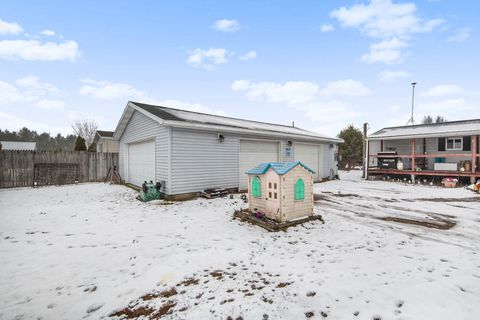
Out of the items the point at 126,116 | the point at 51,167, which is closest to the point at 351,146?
the point at 126,116

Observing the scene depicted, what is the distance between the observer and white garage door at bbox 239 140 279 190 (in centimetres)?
1121

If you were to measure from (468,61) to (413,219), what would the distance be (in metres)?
13.0

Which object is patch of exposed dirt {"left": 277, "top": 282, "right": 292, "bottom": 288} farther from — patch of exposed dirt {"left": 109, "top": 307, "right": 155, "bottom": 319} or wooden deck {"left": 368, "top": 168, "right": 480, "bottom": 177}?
wooden deck {"left": 368, "top": 168, "right": 480, "bottom": 177}

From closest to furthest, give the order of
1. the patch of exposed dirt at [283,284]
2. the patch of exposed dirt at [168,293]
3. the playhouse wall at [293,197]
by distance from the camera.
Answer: the patch of exposed dirt at [168,293] < the patch of exposed dirt at [283,284] < the playhouse wall at [293,197]

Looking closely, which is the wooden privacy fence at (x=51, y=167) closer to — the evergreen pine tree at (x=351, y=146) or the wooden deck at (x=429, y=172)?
the wooden deck at (x=429, y=172)

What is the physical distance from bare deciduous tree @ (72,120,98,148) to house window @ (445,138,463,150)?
53080 mm

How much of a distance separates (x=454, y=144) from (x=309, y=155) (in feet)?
37.6

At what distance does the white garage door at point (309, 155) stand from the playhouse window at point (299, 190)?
8153 mm

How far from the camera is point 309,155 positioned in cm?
1505

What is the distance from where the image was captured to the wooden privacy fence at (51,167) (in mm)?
12055

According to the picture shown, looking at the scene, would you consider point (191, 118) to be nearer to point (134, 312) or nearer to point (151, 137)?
point (151, 137)

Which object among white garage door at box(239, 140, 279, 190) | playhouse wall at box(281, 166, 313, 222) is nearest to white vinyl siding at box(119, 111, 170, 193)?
white garage door at box(239, 140, 279, 190)

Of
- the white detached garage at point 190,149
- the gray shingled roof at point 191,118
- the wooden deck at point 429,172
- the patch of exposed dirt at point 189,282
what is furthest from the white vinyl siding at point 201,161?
the wooden deck at point 429,172

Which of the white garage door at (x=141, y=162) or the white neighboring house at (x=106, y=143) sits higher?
the white neighboring house at (x=106, y=143)
